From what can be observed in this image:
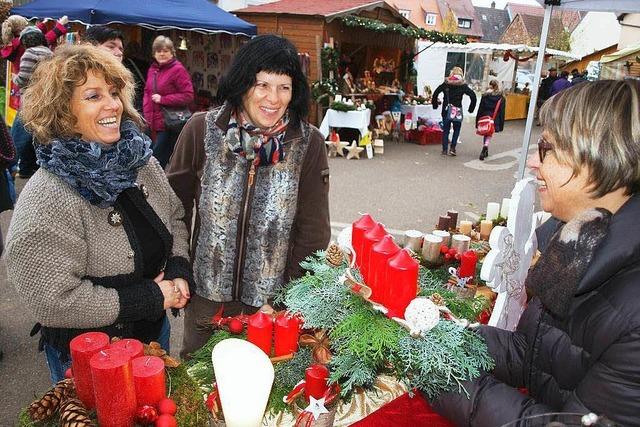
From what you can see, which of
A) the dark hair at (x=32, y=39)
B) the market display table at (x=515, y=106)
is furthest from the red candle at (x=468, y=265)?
the market display table at (x=515, y=106)

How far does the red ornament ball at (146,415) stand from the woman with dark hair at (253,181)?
90 centimetres

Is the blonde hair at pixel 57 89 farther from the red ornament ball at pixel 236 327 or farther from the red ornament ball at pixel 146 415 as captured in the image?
the red ornament ball at pixel 146 415

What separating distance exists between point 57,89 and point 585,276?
1.59 meters

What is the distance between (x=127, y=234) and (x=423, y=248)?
5.18ft

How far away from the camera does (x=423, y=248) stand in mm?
2666

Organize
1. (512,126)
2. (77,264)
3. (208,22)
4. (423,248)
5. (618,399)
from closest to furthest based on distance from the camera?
(618,399)
(77,264)
(423,248)
(208,22)
(512,126)

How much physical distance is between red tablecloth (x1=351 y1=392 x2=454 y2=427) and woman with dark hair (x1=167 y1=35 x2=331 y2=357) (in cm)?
84

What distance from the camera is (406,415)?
1418 mm

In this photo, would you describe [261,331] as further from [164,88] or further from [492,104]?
[492,104]

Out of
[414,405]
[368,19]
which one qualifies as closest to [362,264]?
[414,405]

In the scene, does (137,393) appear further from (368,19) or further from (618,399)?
(368,19)

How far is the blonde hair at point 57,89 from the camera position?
5.08 feet

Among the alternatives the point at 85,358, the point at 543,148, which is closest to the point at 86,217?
the point at 85,358

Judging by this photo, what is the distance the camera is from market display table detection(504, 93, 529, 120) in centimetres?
1778
